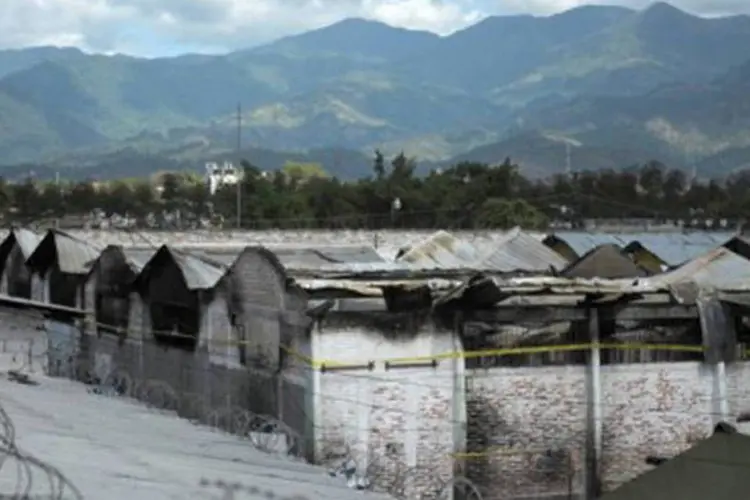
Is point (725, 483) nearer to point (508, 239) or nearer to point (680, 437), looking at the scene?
point (680, 437)

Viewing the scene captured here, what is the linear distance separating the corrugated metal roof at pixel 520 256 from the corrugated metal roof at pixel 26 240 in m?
7.89

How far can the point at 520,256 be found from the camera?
898 inches

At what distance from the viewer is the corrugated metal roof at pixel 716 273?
14.5 metres

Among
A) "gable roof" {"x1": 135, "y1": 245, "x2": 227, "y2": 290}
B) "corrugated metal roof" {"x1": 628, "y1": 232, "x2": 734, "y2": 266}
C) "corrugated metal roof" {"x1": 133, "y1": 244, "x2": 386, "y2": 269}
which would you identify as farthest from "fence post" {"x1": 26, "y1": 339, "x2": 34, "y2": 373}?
"corrugated metal roof" {"x1": 628, "y1": 232, "x2": 734, "y2": 266}

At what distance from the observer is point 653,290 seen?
13.5 m

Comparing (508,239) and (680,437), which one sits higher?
(508,239)

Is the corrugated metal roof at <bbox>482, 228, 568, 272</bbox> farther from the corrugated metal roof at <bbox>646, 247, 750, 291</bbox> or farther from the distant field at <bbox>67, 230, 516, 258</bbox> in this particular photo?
the corrugated metal roof at <bbox>646, 247, 750, 291</bbox>

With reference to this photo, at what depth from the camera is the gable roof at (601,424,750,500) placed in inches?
319

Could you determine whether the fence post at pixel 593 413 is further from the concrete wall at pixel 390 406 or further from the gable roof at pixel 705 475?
the gable roof at pixel 705 475

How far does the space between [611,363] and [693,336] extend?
0.99 metres

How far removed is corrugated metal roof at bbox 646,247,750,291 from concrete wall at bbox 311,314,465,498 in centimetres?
304

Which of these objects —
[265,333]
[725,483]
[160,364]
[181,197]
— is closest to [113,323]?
[160,364]

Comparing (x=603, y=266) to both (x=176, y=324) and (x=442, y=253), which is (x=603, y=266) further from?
(x=176, y=324)

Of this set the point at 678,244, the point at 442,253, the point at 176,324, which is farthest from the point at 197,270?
the point at 678,244
